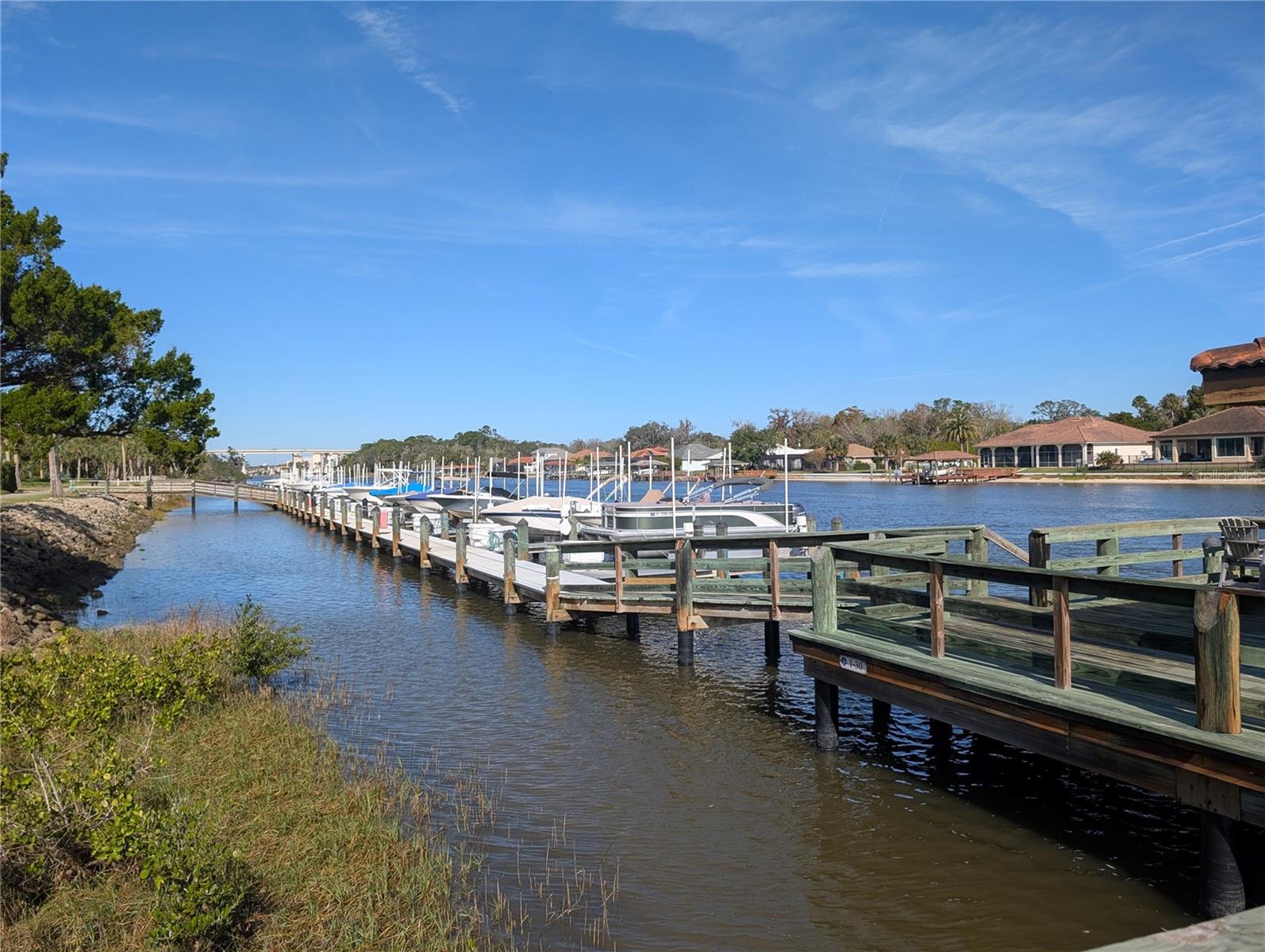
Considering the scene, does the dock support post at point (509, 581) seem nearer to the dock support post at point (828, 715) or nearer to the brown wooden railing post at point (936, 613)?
the dock support post at point (828, 715)

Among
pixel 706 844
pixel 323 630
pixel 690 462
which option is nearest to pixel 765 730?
pixel 706 844

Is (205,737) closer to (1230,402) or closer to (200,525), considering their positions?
(1230,402)

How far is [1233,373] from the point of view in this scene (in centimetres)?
480

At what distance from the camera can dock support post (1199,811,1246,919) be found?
241 inches

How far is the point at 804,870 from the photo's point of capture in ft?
25.2

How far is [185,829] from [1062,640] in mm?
6212

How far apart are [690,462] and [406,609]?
1880cm

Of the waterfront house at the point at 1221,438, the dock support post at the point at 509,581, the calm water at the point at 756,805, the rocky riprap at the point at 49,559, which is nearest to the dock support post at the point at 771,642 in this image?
the calm water at the point at 756,805

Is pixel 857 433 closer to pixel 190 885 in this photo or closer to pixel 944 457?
pixel 944 457

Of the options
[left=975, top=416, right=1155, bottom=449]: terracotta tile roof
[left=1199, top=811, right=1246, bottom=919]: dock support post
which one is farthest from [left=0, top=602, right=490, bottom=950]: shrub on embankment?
[left=975, top=416, right=1155, bottom=449]: terracotta tile roof

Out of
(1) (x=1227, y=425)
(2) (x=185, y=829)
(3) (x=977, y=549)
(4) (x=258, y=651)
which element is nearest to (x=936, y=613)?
(3) (x=977, y=549)

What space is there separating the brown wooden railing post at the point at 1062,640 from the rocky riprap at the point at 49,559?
13688mm

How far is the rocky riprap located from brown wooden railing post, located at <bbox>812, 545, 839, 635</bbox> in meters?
11.4

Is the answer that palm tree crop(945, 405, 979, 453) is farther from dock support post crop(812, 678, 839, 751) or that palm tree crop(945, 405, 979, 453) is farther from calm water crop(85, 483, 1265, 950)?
dock support post crop(812, 678, 839, 751)
